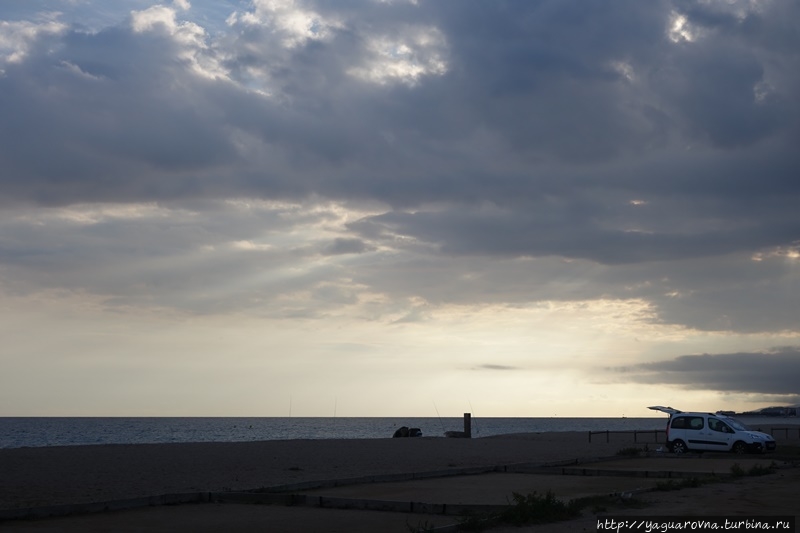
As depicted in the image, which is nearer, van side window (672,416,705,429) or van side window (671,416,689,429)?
van side window (672,416,705,429)

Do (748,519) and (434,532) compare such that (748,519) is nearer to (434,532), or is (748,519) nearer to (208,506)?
(434,532)

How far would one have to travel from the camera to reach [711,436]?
31.6 metres

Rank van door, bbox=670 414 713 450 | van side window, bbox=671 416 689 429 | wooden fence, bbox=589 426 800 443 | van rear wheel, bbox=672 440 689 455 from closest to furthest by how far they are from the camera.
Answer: van door, bbox=670 414 713 450 < van rear wheel, bbox=672 440 689 455 < van side window, bbox=671 416 689 429 < wooden fence, bbox=589 426 800 443

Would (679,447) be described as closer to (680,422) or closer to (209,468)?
(680,422)

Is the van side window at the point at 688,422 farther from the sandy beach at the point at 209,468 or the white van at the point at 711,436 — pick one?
the sandy beach at the point at 209,468

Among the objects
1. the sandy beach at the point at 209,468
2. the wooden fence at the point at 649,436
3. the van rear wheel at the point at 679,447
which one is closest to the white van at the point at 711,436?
the van rear wheel at the point at 679,447

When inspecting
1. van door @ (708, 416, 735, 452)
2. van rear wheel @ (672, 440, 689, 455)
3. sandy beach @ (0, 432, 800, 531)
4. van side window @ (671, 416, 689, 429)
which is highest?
van side window @ (671, 416, 689, 429)

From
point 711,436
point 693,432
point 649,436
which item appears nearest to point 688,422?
point 693,432

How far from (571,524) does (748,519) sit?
2553 millimetres

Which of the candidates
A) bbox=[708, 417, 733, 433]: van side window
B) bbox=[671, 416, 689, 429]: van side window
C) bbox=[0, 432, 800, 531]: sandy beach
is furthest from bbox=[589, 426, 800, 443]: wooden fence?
bbox=[0, 432, 800, 531]: sandy beach

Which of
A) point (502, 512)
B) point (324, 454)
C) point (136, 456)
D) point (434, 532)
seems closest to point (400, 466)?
point (324, 454)

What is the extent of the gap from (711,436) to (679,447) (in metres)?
1.28

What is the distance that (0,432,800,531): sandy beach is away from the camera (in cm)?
1612

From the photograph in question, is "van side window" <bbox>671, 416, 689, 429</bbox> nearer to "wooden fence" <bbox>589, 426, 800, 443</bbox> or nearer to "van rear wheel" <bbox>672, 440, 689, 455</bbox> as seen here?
"van rear wheel" <bbox>672, 440, 689, 455</bbox>
